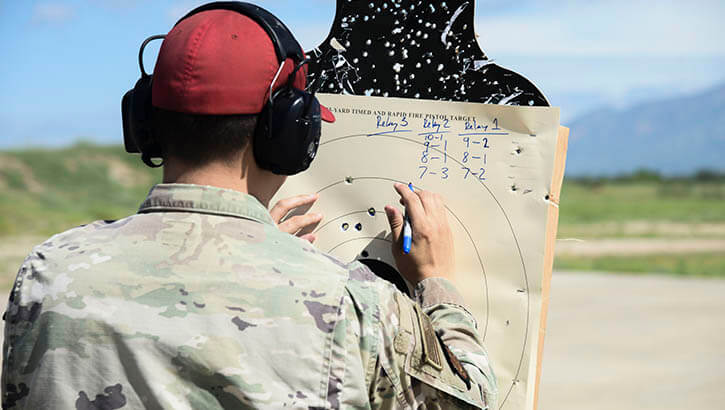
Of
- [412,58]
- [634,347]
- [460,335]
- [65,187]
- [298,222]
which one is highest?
[65,187]

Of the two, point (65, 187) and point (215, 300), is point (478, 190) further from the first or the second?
point (65, 187)

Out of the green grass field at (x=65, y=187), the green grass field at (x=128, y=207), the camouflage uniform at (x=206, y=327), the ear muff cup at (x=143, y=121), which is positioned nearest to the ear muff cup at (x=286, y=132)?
the camouflage uniform at (x=206, y=327)

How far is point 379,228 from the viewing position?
194 cm

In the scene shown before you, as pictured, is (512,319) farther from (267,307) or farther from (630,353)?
(630,353)

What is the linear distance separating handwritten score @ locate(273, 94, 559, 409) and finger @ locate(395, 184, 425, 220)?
6 centimetres

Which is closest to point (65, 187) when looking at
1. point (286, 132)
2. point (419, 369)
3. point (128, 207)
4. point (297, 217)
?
point (128, 207)

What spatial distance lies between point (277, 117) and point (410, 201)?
61 cm

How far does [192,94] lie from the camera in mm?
1208

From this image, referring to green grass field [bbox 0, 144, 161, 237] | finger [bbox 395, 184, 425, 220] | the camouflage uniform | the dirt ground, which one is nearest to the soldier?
the camouflage uniform

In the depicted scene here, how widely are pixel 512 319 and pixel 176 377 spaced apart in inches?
40.3

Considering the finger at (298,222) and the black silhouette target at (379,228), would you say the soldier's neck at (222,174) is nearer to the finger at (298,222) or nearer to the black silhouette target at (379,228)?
the finger at (298,222)

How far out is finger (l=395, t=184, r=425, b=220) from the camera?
1.78 metres

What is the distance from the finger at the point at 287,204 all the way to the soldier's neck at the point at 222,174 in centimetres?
54

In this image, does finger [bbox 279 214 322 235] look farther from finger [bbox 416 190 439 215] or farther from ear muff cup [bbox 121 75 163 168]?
ear muff cup [bbox 121 75 163 168]
